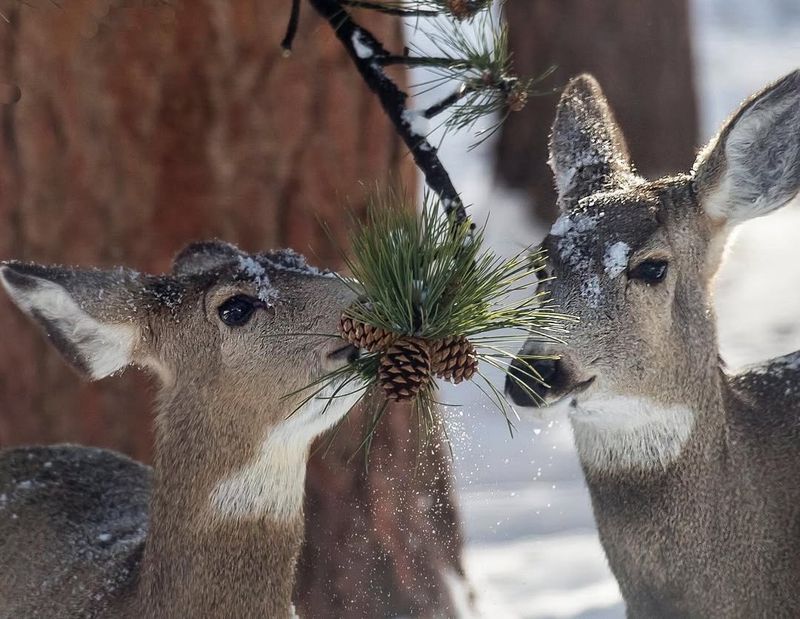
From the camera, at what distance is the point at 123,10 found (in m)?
4.11

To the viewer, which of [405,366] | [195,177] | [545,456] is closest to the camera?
[405,366]

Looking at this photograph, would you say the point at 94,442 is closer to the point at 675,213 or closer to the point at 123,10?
the point at 123,10

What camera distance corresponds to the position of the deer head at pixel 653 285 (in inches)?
114

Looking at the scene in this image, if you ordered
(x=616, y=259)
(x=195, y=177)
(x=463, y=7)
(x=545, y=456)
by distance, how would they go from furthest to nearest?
(x=545, y=456)
(x=195, y=177)
(x=463, y=7)
(x=616, y=259)

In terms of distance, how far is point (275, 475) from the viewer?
2.99m

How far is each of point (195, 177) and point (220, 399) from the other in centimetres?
148

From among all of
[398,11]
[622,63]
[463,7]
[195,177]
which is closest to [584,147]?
[463,7]

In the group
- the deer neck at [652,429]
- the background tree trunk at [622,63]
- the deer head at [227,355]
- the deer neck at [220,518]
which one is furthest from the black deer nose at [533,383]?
the background tree trunk at [622,63]

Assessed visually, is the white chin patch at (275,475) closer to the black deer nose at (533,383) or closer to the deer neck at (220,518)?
the deer neck at (220,518)

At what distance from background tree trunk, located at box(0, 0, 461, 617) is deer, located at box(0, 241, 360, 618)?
115 cm

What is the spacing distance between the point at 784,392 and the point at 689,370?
1.45 feet

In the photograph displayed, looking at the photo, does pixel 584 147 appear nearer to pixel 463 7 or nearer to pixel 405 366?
pixel 463 7

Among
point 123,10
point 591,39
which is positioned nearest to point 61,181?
point 123,10

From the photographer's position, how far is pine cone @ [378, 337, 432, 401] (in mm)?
2465
